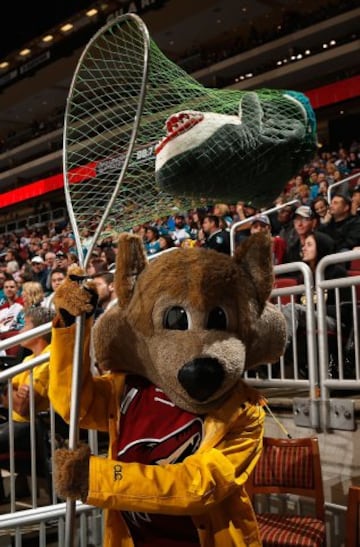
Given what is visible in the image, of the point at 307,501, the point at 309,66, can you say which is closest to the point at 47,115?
the point at 309,66

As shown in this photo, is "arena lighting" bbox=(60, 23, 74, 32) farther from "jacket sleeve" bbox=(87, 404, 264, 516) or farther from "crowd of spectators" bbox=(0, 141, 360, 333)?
"jacket sleeve" bbox=(87, 404, 264, 516)

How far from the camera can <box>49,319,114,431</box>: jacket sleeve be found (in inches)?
73.5

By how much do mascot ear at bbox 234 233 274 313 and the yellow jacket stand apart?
1.03 ft

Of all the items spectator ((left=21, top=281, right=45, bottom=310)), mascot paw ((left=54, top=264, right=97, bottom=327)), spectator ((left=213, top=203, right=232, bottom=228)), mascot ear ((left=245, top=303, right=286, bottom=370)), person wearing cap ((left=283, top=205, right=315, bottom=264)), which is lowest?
mascot ear ((left=245, top=303, right=286, bottom=370))

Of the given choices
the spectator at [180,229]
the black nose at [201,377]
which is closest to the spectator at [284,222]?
the spectator at [180,229]

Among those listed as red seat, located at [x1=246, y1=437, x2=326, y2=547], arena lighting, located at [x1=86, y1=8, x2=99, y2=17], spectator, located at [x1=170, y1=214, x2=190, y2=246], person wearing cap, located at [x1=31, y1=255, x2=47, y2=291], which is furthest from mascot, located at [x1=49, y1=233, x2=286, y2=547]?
arena lighting, located at [x1=86, y1=8, x2=99, y2=17]

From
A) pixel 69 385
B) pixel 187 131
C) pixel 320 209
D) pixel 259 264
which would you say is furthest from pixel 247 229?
pixel 69 385

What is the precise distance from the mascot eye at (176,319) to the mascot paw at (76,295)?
0.25 metres

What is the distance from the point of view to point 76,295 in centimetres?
172

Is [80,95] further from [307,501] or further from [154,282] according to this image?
[307,501]

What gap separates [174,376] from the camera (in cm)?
183

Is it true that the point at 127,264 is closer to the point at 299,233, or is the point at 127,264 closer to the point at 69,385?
the point at 69,385

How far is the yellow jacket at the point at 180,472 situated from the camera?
5.50ft

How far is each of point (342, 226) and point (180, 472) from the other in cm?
396
